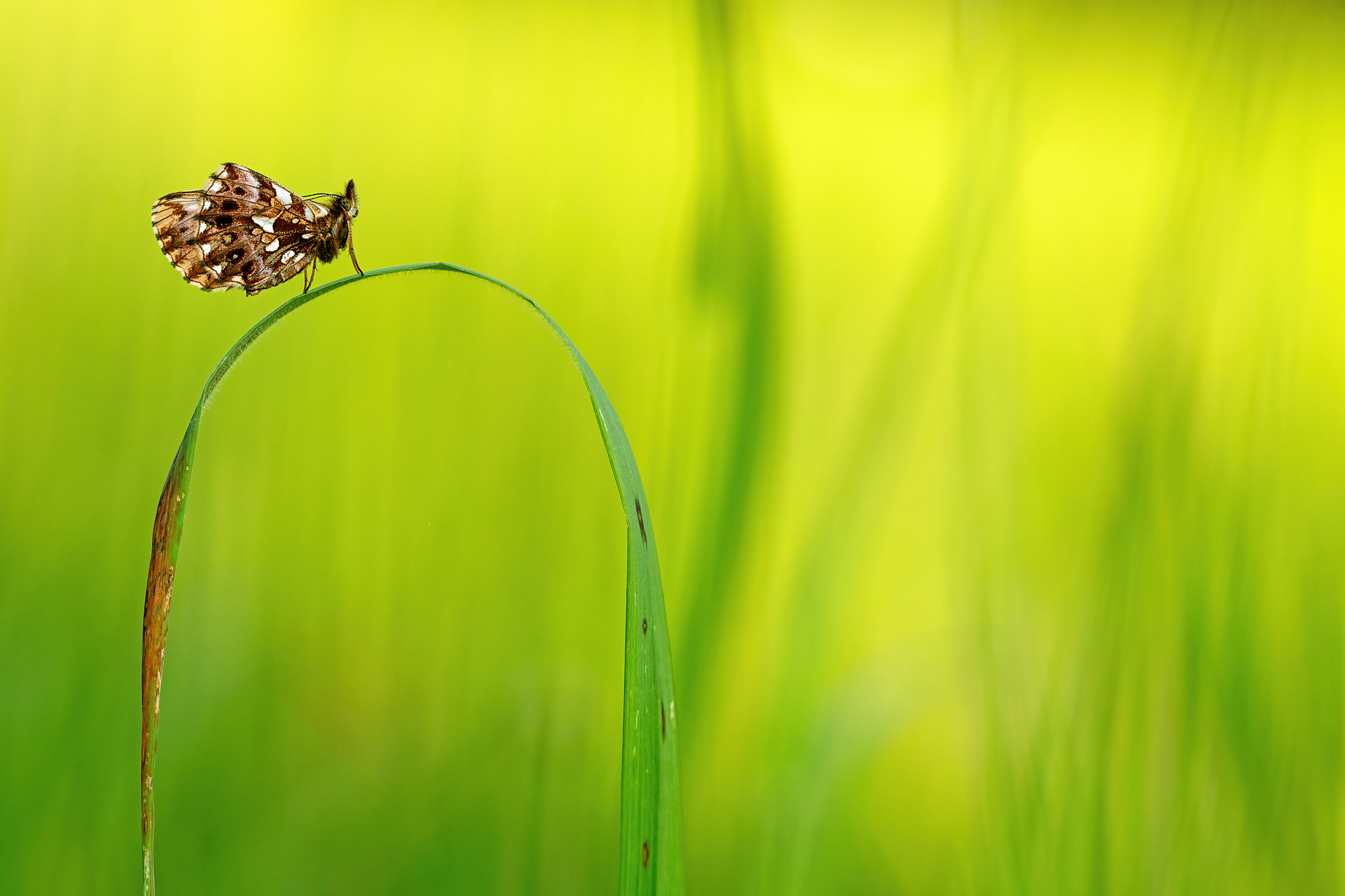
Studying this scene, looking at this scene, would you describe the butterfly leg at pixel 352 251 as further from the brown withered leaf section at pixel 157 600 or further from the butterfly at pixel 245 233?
the brown withered leaf section at pixel 157 600

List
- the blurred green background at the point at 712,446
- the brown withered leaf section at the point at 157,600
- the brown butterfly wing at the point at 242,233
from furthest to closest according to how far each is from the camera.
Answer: the blurred green background at the point at 712,446
the brown butterfly wing at the point at 242,233
the brown withered leaf section at the point at 157,600

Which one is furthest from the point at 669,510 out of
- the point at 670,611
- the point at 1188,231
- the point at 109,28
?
the point at 109,28

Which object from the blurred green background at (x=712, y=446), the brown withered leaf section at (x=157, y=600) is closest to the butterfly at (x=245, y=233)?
the blurred green background at (x=712, y=446)

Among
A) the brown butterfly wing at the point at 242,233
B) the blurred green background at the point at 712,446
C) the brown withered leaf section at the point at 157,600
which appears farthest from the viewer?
the blurred green background at the point at 712,446

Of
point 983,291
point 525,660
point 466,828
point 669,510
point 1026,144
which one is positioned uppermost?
point 1026,144

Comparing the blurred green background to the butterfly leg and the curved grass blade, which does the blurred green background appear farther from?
the curved grass blade

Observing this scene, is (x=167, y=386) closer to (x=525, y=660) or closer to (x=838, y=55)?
(x=525, y=660)
